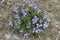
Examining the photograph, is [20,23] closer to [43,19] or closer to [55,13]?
[43,19]

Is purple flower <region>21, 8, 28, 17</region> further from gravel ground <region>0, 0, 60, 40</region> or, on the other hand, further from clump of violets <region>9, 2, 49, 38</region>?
gravel ground <region>0, 0, 60, 40</region>

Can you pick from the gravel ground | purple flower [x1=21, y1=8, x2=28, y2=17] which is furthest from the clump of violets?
the gravel ground

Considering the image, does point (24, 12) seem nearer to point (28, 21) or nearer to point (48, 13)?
point (28, 21)

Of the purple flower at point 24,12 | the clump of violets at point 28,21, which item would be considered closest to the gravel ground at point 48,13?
the clump of violets at point 28,21

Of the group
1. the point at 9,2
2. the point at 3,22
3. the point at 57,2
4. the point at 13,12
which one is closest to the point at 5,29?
the point at 3,22

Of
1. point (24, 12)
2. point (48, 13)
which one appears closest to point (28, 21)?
point (24, 12)

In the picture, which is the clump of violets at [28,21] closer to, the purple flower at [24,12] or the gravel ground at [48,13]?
the purple flower at [24,12]
